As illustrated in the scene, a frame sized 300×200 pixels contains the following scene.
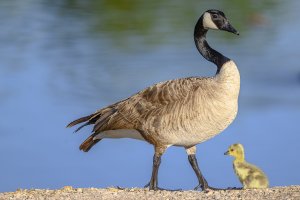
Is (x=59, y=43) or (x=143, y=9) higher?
(x=143, y=9)

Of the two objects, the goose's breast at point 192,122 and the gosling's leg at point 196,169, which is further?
the gosling's leg at point 196,169

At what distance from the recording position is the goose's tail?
10773 millimetres

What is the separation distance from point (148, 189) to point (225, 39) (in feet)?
29.5

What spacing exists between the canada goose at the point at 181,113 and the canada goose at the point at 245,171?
0.33 m

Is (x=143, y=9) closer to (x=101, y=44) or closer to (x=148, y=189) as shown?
(x=101, y=44)

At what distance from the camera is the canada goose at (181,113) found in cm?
1039

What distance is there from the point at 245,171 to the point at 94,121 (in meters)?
1.45

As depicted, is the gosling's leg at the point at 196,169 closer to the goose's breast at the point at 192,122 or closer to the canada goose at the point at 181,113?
the canada goose at the point at 181,113

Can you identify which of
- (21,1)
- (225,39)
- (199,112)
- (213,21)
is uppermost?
(21,1)

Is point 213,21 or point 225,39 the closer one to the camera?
point 213,21

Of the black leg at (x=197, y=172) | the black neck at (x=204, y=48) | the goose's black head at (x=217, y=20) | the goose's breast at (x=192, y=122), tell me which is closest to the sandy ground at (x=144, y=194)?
the goose's breast at (x=192, y=122)

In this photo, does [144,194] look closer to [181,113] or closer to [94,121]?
[181,113]

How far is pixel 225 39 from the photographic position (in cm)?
1919

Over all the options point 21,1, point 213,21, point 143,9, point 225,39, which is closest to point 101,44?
point 225,39
